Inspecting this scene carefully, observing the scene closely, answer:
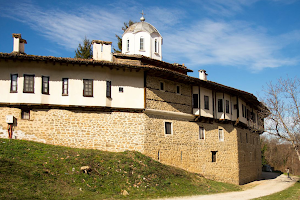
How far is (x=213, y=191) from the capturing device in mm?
21281

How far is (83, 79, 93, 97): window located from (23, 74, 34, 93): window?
3.25 m

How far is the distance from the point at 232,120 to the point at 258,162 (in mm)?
11334

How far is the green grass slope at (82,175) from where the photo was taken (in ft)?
47.0

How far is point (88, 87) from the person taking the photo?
847 inches

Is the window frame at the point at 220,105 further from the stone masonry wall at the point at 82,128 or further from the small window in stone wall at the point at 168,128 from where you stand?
the stone masonry wall at the point at 82,128

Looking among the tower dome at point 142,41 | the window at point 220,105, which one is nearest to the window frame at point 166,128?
the window at point 220,105

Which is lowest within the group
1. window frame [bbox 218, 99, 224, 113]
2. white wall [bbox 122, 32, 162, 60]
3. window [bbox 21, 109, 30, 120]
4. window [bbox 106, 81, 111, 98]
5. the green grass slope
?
the green grass slope

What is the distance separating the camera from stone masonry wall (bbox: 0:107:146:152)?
20.3m

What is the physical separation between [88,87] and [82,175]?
6.67 metres

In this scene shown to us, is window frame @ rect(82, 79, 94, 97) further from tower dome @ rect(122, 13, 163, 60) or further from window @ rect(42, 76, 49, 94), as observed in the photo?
tower dome @ rect(122, 13, 163, 60)

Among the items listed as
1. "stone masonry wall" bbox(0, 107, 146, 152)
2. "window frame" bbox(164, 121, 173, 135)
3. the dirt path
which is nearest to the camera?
the dirt path

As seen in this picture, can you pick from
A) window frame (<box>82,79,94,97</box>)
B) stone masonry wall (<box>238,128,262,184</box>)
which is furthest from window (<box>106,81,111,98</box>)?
stone masonry wall (<box>238,128,262,184</box>)

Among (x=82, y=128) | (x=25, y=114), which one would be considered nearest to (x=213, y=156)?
(x=82, y=128)

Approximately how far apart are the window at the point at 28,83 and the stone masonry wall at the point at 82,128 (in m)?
1.31
